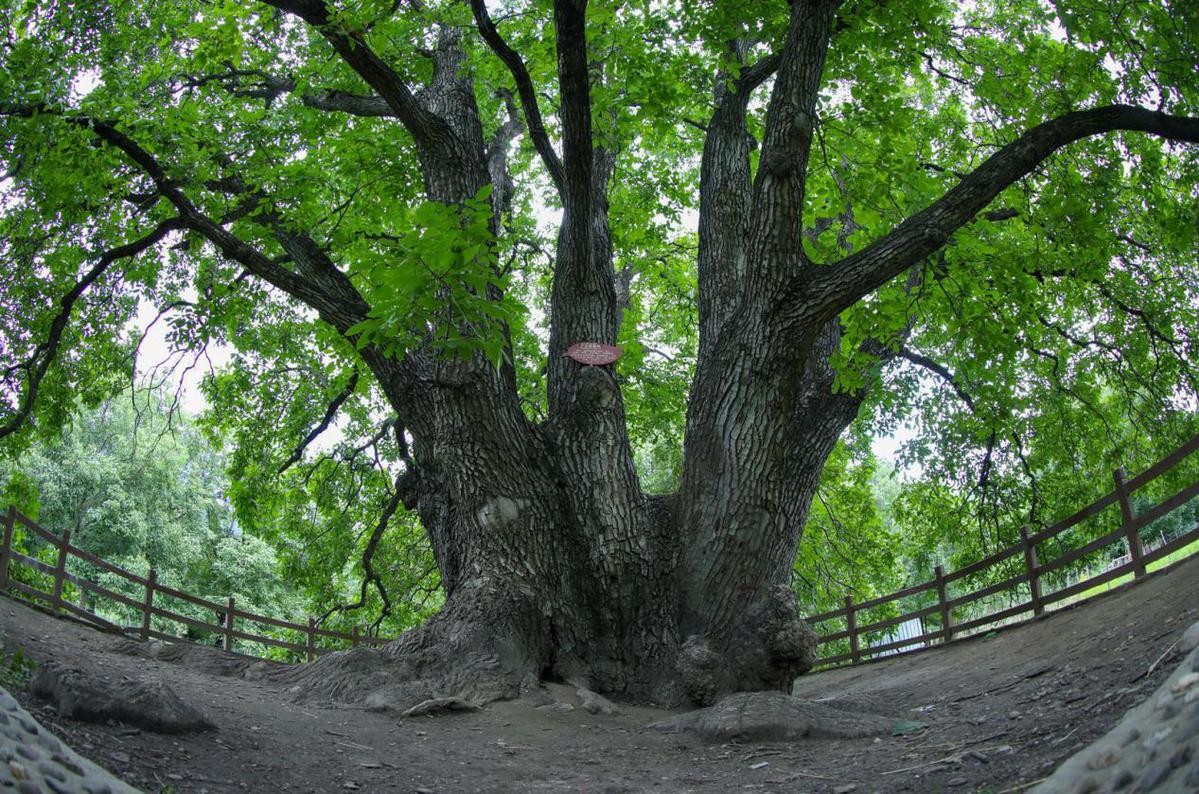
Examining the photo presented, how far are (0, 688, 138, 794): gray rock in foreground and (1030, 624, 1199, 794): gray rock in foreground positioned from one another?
3200 mm

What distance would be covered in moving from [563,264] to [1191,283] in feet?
25.4

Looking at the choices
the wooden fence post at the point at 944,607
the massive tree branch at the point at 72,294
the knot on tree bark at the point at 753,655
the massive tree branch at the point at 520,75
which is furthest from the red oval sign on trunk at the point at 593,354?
the wooden fence post at the point at 944,607

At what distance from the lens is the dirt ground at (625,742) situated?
4.27 meters

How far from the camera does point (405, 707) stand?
674cm

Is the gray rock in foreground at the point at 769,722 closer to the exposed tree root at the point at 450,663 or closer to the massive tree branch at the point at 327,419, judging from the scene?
the exposed tree root at the point at 450,663

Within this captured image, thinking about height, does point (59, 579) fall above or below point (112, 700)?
above

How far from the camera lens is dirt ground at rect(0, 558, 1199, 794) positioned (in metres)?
4.27

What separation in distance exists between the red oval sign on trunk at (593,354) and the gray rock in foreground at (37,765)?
5.58 metres

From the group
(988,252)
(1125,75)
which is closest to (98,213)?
(988,252)

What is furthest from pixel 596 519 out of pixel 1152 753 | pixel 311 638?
pixel 311 638

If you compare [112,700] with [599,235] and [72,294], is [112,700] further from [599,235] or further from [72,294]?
[599,235]

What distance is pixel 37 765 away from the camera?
2828 mm

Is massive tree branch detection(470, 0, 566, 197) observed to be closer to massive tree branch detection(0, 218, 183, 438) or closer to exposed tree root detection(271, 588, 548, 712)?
massive tree branch detection(0, 218, 183, 438)

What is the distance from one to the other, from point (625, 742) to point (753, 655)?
1618mm
